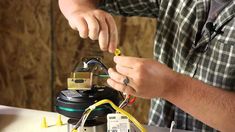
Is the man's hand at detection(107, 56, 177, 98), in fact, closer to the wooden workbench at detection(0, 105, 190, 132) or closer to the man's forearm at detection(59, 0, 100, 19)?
the wooden workbench at detection(0, 105, 190, 132)

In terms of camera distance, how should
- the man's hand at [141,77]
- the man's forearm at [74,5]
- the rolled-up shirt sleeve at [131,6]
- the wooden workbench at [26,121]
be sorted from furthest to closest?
1. the rolled-up shirt sleeve at [131,6]
2. the man's forearm at [74,5]
3. the wooden workbench at [26,121]
4. the man's hand at [141,77]

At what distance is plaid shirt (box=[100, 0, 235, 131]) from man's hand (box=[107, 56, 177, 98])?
0.88 feet

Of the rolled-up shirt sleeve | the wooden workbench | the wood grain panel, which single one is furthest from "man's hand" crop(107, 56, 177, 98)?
the wood grain panel

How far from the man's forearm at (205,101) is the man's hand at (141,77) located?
0.10 feet

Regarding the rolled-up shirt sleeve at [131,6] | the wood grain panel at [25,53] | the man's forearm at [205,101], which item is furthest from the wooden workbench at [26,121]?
the wood grain panel at [25,53]

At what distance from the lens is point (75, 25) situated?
99 centimetres

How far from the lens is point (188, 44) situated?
A: 1189mm

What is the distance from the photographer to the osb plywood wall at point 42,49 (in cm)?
208

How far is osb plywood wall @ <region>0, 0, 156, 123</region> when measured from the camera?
6.81 feet

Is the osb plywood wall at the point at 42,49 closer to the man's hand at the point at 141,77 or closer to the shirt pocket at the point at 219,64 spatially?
the shirt pocket at the point at 219,64

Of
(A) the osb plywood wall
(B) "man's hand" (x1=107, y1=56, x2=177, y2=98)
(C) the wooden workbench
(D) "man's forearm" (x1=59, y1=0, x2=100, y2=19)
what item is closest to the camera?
(B) "man's hand" (x1=107, y1=56, x2=177, y2=98)

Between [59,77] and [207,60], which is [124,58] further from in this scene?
[59,77]

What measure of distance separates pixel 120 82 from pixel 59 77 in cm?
A: 143

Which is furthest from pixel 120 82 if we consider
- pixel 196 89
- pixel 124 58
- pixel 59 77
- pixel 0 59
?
pixel 0 59
